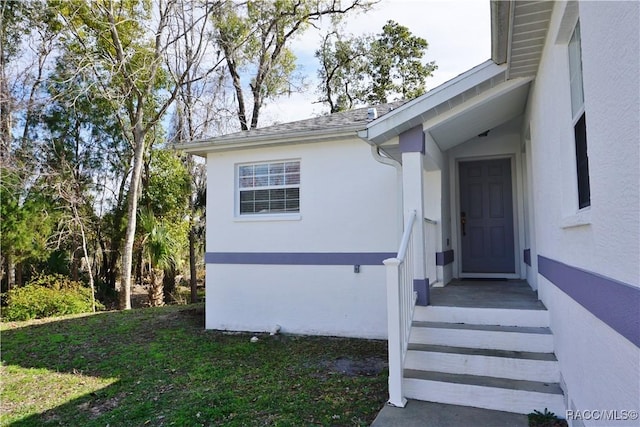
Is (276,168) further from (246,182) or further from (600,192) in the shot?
(600,192)

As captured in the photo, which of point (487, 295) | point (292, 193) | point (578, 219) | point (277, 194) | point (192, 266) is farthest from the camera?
point (192, 266)

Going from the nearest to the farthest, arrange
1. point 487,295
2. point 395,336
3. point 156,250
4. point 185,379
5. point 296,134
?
point 395,336, point 185,379, point 487,295, point 296,134, point 156,250

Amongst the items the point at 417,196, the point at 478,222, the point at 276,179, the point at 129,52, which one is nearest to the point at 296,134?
the point at 276,179

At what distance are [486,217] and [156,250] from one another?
10204 millimetres

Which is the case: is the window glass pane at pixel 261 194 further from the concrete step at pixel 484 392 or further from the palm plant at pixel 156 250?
the palm plant at pixel 156 250

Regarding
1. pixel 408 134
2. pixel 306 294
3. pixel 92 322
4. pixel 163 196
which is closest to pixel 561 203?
pixel 408 134

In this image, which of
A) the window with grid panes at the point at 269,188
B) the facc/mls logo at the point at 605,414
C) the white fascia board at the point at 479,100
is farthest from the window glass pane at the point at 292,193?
the facc/mls logo at the point at 605,414

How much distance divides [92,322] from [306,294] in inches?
207

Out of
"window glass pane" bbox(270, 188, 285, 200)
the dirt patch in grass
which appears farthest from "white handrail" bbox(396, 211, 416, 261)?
"window glass pane" bbox(270, 188, 285, 200)

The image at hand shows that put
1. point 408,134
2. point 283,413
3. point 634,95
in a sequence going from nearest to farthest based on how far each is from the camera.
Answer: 1. point 634,95
2. point 283,413
3. point 408,134

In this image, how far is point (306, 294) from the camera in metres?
7.87

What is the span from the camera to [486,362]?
4219 millimetres

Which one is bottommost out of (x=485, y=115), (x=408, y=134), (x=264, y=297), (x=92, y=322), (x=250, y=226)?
(x=92, y=322)

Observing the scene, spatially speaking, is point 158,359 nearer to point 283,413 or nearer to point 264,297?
point 264,297
